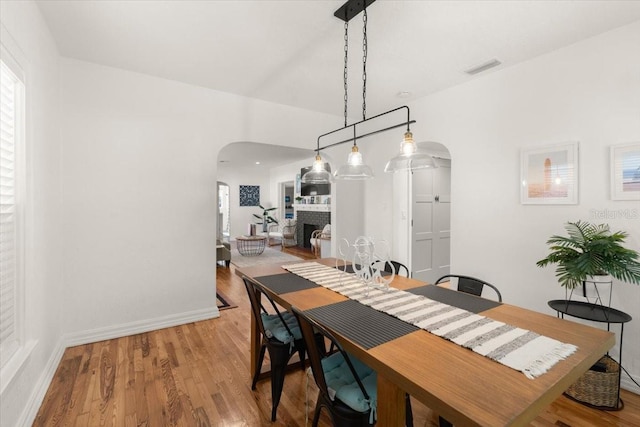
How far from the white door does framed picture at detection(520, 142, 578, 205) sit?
1.51 m

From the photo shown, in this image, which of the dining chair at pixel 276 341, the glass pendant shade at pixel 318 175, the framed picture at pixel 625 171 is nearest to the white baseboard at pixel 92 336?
the dining chair at pixel 276 341

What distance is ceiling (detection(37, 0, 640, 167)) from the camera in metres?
2.01

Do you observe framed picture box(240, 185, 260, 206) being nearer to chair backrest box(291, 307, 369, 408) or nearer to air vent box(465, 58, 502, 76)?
air vent box(465, 58, 502, 76)

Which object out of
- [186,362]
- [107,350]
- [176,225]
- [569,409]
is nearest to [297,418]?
[186,362]

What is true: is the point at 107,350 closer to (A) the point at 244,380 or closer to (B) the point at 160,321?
(B) the point at 160,321

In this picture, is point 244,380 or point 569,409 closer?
point 569,409

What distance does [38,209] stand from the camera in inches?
81.9

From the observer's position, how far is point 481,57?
8.71ft

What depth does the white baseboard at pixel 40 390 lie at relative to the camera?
1.76 metres

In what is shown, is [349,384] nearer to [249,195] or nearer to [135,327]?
[135,327]

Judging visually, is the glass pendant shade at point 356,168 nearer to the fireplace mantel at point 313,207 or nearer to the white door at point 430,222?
the white door at point 430,222

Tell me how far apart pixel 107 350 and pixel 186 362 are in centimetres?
83

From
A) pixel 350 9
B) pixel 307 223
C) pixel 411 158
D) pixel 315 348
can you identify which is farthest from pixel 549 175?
pixel 307 223

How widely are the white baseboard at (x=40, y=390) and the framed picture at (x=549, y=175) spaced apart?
400 cm
